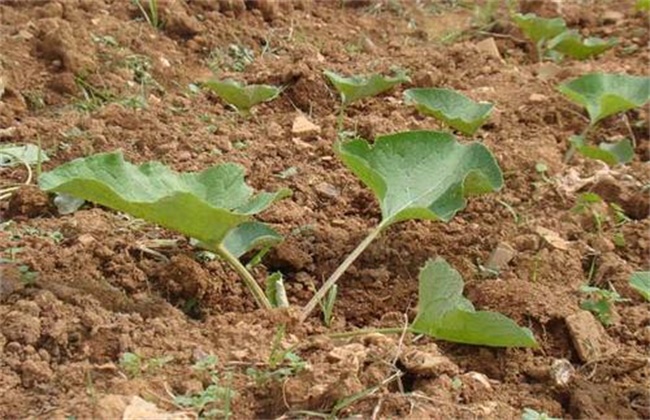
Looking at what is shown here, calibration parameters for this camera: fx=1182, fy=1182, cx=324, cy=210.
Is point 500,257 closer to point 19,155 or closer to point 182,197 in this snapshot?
point 182,197

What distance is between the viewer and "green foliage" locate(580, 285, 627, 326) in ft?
7.63

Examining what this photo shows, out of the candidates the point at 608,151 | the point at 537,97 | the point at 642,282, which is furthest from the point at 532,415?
the point at 537,97

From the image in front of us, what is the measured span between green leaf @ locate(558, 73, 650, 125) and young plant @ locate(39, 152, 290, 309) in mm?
1196

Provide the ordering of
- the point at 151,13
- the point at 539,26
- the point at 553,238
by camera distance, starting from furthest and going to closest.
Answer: the point at 539,26, the point at 151,13, the point at 553,238

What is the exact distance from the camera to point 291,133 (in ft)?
9.66

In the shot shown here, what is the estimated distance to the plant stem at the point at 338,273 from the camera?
2.18 m

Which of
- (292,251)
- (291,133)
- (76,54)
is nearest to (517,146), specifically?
(291,133)

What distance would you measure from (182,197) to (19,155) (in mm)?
817

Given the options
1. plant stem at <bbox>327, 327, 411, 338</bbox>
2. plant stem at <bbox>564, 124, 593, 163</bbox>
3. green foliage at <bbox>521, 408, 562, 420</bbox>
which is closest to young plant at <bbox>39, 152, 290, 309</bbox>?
plant stem at <bbox>327, 327, 411, 338</bbox>

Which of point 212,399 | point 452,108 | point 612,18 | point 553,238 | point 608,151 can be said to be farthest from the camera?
point 612,18

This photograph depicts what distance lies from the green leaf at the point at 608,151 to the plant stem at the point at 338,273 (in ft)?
2.76

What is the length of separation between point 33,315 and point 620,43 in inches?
96.8

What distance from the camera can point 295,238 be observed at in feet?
8.04

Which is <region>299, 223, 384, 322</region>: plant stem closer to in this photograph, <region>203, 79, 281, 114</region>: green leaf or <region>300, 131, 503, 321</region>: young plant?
<region>300, 131, 503, 321</region>: young plant
